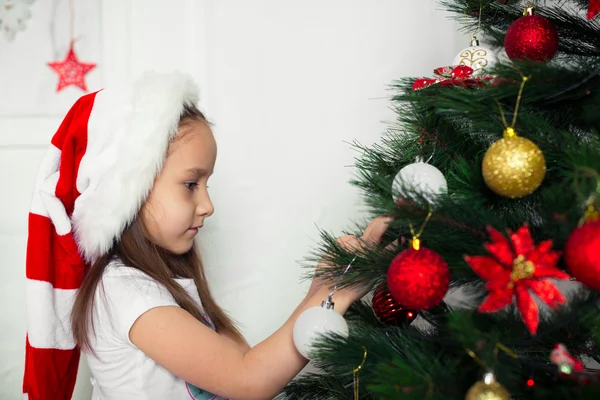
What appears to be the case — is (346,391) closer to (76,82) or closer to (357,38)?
(357,38)

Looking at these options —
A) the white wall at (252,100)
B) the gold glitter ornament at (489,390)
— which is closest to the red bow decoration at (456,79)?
the gold glitter ornament at (489,390)

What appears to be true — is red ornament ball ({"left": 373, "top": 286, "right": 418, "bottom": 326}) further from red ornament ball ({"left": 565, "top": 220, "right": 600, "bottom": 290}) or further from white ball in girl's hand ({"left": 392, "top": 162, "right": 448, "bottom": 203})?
red ornament ball ({"left": 565, "top": 220, "right": 600, "bottom": 290})

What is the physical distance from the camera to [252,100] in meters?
1.32

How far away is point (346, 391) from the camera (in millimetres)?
828

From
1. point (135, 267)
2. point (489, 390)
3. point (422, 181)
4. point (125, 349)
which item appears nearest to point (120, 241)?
point (135, 267)

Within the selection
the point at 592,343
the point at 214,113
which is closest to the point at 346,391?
the point at 592,343

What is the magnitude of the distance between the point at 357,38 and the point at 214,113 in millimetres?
373

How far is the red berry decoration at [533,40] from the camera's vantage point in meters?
0.62

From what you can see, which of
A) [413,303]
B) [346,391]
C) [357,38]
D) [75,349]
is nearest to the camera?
[413,303]

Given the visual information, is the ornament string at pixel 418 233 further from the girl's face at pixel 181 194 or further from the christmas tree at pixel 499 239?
the girl's face at pixel 181 194

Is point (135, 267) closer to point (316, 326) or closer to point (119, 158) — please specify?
point (119, 158)

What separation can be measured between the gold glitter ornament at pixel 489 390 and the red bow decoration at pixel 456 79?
333mm

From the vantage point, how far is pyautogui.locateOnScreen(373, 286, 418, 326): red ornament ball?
2.49ft

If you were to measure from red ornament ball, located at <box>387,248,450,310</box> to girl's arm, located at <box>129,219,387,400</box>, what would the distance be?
0.90ft
